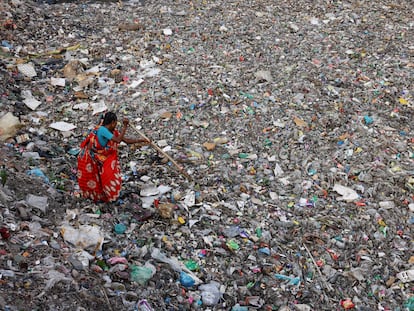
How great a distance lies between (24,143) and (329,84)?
428 centimetres

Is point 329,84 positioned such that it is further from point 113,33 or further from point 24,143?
point 24,143

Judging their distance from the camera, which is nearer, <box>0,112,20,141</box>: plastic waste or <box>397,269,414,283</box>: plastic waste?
<box>397,269,414,283</box>: plastic waste

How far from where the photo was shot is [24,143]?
5035 millimetres

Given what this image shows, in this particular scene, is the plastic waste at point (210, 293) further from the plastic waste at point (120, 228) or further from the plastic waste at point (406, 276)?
the plastic waste at point (406, 276)

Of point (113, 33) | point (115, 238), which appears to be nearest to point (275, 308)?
point (115, 238)

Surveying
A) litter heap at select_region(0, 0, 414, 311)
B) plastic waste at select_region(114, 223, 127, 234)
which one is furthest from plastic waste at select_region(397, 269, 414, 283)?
plastic waste at select_region(114, 223, 127, 234)

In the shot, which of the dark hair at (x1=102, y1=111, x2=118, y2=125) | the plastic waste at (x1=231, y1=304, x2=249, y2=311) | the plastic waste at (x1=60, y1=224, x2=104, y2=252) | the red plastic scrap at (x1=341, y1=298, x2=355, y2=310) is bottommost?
the red plastic scrap at (x1=341, y1=298, x2=355, y2=310)

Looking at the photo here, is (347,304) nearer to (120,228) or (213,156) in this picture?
(120,228)

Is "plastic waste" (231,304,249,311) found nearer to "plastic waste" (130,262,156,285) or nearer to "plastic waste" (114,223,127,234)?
"plastic waste" (130,262,156,285)

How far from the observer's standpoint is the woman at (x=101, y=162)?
408 centimetres

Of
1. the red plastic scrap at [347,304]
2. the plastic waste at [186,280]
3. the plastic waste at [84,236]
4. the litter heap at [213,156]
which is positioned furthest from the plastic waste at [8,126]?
the red plastic scrap at [347,304]

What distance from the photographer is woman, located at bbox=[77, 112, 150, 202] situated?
13.4 feet

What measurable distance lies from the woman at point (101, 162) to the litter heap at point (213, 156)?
166mm

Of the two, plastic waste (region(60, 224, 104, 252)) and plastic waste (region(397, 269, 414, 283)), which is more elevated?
plastic waste (region(60, 224, 104, 252))
